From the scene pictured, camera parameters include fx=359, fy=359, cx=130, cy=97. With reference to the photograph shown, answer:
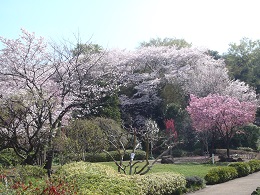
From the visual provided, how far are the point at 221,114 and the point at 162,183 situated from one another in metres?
13.6

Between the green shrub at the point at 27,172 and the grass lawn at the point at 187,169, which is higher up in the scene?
the green shrub at the point at 27,172

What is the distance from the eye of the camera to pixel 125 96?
112 ft

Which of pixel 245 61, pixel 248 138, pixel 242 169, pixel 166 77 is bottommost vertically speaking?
pixel 242 169

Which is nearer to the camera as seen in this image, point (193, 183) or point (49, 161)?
point (193, 183)

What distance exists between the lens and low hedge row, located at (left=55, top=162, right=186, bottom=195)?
29.5 ft

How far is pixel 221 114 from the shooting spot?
23.9m

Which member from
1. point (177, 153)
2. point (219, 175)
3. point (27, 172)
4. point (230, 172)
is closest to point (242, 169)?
point (230, 172)

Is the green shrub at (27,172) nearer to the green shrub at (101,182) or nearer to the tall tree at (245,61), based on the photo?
the green shrub at (101,182)

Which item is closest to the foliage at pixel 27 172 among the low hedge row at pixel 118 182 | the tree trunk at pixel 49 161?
the low hedge row at pixel 118 182

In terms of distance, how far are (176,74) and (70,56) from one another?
16.0 metres

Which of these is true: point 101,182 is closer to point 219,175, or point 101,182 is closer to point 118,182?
point 118,182

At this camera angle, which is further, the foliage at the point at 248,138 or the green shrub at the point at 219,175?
the foliage at the point at 248,138

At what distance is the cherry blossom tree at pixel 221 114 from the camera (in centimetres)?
2386

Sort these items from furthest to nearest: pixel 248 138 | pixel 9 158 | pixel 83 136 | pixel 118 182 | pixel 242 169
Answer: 1. pixel 248 138
2. pixel 242 169
3. pixel 83 136
4. pixel 9 158
5. pixel 118 182
